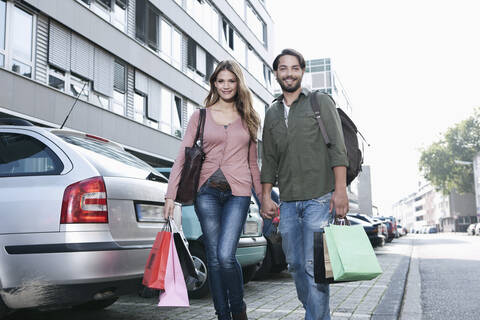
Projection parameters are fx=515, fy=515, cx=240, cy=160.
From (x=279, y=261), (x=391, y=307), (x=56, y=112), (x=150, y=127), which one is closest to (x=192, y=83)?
(x=150, y=127)

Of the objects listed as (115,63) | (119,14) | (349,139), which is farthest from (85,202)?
(119,14)

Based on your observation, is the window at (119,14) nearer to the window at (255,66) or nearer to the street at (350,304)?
the street at (350,304)

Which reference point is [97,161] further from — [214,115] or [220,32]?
[220,32]

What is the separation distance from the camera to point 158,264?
128 inches

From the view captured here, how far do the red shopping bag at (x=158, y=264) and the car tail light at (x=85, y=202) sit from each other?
535mm

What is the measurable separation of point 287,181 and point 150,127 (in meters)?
16.9

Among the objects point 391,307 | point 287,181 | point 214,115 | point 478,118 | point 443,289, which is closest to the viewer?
point 287,181

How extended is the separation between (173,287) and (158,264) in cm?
18

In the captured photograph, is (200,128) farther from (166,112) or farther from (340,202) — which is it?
(166,112)

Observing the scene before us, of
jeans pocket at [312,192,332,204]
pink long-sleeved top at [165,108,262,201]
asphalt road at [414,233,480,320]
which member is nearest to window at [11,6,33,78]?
asphalt road at [414,233,480,320]

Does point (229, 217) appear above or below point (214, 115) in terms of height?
below

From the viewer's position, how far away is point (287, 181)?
3492 mm

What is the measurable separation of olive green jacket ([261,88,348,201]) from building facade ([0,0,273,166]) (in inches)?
290

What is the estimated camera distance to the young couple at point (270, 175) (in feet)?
11.0
